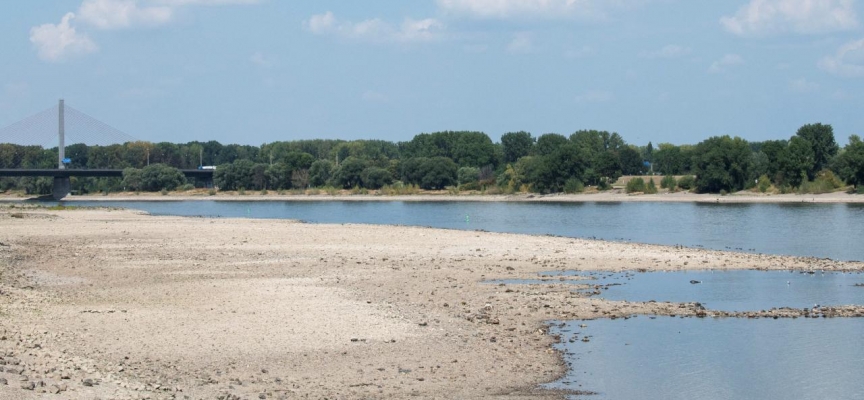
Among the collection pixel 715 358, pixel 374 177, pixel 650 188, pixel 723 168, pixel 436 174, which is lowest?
pixel 715 358

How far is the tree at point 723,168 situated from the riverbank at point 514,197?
159 centimetres

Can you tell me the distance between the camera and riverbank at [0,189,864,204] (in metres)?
96.0

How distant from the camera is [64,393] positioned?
11828 mm

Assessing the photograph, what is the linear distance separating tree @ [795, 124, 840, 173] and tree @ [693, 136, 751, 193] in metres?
8.76

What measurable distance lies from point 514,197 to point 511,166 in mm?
15662

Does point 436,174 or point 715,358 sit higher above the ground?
point 436,174

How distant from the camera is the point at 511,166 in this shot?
447 feet

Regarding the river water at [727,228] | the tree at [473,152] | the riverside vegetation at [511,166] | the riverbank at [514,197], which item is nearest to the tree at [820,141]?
the riverside vegetation at [511,166]

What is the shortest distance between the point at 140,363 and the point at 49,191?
14661 centimetres

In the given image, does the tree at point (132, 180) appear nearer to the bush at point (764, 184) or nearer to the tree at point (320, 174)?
the tree at point (320, 174)

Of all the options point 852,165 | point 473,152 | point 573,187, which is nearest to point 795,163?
point 852,165

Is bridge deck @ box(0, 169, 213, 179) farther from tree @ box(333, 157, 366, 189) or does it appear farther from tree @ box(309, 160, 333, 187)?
tree @ box(333, 157, 366, 189)

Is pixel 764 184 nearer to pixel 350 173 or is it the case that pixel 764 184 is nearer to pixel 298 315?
pixel 350 173

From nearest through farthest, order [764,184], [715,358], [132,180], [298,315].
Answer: [715,358]
[298,315]
[764,184]
[132,180]
